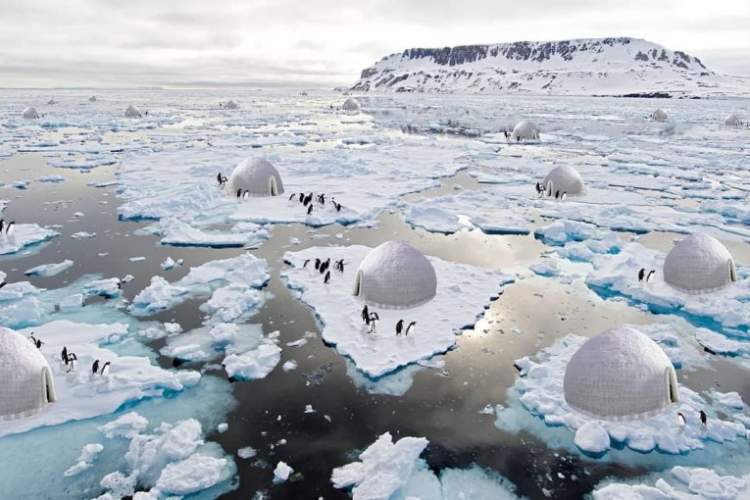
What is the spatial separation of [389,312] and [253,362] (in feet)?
16.7

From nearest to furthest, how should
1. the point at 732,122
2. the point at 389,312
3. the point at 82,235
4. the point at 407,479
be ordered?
the point at 407,479 < the point at 389,312 < the point at 82,235 < the point at 732,122

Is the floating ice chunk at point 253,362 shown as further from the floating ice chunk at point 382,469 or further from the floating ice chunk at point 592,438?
the floating ice chunk at point 592,438

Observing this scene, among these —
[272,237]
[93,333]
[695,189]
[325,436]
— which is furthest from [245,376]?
[695,189]

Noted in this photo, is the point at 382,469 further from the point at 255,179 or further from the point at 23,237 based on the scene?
the point at 255,179

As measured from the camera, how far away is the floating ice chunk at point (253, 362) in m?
13.7

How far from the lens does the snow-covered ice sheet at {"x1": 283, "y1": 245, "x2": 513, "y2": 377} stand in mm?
14539

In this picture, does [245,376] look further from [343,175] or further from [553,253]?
[343,175]

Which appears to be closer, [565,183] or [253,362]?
[253,362]

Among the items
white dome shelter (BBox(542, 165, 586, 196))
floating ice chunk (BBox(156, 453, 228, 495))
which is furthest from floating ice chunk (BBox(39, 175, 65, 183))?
white dome shelter (BBox(542, 165, 586, 196))

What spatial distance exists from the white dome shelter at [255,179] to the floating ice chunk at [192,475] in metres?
24.7

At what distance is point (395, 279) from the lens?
1711 centimetres

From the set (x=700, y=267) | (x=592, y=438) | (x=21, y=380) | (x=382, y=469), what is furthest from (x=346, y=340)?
(x=700, y=267)

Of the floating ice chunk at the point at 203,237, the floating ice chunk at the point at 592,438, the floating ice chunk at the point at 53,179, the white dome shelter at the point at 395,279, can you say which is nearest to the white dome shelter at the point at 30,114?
the floating ice chunk at the point at 53,179

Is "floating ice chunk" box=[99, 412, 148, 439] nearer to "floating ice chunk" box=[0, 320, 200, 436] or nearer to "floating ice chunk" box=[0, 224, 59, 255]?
"floating ice chunk" box=[0, 320, 200, 436]
